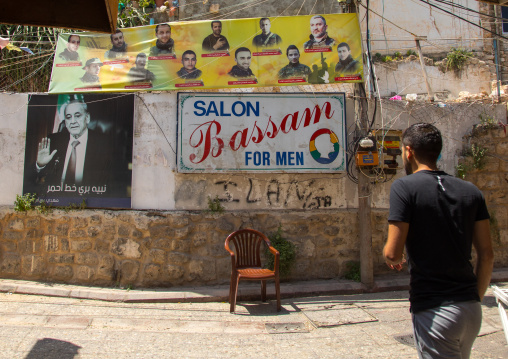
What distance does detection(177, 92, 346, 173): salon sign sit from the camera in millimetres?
6621

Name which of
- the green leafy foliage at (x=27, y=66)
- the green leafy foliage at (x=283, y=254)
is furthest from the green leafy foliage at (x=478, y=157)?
the green leafy foliage at (x=27, y=66)

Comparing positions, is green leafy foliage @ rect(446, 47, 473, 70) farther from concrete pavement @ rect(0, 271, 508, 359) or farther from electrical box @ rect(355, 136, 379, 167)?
concrete pavement @ rect(0, 271, 508, 359)

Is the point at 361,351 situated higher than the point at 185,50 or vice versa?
the point at 185,50

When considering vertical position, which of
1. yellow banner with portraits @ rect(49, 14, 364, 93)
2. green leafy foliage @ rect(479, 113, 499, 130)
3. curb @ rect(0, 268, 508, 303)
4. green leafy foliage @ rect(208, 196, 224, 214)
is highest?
yellow banner with portraits @ rect(49, 14, 364, 93)

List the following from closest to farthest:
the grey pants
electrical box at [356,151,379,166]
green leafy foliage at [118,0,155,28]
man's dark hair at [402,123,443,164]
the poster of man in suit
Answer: the grey pants
man's dark hair at [402,123,443,164]
electrical box at [356,151,379,166]
the poster of man in suit
green leafy foliage at [118,0,155,28]

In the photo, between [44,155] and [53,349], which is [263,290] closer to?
[53,349]

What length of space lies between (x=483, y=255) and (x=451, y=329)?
46 centimetres

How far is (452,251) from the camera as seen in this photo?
83.9 inches

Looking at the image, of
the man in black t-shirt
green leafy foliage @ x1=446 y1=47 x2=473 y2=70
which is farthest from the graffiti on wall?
green leafy foliage @ x1=446 y1=47 x2=473 y2=70

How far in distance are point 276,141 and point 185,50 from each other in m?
2.15

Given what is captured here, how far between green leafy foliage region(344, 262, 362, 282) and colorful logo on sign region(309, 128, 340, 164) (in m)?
1.69

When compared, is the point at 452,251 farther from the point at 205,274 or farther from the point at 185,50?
the point at 185,50

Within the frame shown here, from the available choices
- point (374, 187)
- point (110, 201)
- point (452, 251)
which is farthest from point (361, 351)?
point (110, 201)

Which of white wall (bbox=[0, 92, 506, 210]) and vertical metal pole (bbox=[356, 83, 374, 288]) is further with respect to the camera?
white wall (bbox=[0, 92, 506, 210])
